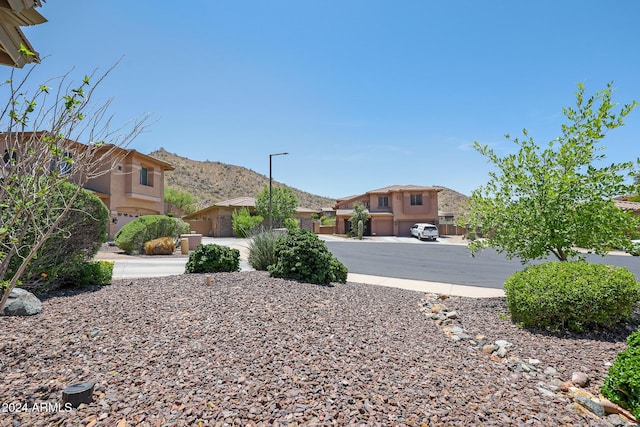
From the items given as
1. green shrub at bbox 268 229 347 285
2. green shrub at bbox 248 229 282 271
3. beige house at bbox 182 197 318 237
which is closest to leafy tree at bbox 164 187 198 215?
beige house at bbox 182 197 318 237

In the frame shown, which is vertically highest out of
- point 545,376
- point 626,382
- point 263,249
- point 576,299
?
point 263,249

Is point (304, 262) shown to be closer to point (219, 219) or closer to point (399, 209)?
point (219, 219)

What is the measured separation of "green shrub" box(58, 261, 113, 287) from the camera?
6.29 meters

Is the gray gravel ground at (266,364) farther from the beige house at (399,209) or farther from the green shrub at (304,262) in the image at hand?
A: the beige house at (399,209)

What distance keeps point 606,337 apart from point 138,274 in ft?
34.1

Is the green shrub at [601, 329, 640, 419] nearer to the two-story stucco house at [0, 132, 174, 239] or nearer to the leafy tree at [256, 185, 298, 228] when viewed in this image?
the two-story stucco house at [0, 132, 174, 239]

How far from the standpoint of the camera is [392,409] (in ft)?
9.26

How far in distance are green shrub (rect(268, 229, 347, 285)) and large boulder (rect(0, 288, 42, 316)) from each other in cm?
396

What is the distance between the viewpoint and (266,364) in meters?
3.40

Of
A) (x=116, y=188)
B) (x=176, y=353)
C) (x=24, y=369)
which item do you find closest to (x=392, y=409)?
(x=176, y=353)

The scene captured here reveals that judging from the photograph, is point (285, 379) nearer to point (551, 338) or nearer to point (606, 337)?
point (551, 338)

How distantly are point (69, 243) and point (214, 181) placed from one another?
6419cm

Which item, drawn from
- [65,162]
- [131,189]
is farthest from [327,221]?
[65,162]

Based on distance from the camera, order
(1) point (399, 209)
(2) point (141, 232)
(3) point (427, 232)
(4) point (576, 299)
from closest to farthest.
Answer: (4) point (576, 299)
(2) point (141, 232)
(3) point (427, 232)
(1) point (399, 209)
